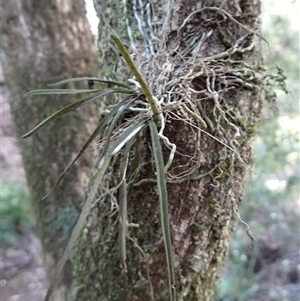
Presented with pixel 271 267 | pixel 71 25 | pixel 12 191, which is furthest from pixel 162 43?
pixel 12 191

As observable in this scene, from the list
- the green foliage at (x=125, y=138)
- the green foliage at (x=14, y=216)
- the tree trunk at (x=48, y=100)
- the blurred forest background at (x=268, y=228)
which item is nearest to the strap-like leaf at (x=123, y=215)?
the green foliage at (x=125, y=138)

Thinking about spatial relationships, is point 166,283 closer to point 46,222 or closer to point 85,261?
point 85,261

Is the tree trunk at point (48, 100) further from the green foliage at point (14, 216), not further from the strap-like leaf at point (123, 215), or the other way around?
the green foliage at point (14, 216)

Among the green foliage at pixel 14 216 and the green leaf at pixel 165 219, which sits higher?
the green leaf at pixel 165 219

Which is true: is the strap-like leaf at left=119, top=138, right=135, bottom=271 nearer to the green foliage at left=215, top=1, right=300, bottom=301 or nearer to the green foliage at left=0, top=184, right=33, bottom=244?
the green foliage at left=215, top=1, right=300, bottom=301

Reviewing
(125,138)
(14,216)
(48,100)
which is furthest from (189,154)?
(14,216)
